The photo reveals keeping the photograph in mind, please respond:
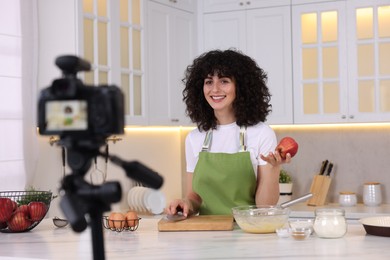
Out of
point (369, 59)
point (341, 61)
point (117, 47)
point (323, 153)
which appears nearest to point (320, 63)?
point (341, 61)

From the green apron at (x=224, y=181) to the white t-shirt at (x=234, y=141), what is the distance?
0.03 metres

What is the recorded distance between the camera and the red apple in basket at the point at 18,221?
97.1 inches

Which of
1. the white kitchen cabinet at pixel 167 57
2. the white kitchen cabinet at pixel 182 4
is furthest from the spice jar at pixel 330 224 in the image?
the white kitchen cabinet at pixel 182 4

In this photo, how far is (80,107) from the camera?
879 millimetres

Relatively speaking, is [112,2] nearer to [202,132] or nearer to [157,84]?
[157,84]

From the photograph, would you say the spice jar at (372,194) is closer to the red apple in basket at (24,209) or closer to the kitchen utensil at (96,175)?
the kitchen utensil at (96,175)

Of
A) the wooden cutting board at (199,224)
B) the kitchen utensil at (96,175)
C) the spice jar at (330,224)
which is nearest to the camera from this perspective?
the spice jar at (330,224)

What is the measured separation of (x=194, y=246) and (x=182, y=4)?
282 centimetres

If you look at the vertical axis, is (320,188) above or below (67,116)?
below

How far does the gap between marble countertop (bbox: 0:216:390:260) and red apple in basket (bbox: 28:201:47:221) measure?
0.23 ft

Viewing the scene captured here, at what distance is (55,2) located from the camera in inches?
138

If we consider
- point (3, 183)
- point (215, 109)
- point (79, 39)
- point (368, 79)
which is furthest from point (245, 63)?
point (368, 79)

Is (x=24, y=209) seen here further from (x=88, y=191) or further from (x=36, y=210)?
(x=88, y=191)

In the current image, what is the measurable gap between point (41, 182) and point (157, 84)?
1.10 meters
